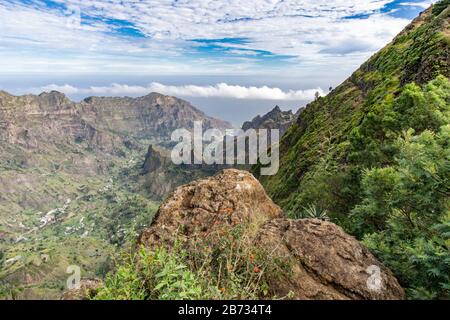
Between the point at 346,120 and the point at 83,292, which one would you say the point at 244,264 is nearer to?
the point at 83,292

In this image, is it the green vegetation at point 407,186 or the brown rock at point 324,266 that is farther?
the green vegetation at point 407,186

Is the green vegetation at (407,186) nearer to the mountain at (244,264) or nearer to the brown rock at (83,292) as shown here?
the mountain at (244,264)

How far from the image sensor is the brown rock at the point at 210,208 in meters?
12.0

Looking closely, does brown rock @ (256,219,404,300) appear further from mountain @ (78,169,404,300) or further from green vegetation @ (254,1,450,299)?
green vegetation @ (254,1,450,299)

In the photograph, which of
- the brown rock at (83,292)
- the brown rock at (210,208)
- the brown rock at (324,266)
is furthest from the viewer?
the brown rock at (210,208)

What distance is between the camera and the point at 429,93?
20906mm

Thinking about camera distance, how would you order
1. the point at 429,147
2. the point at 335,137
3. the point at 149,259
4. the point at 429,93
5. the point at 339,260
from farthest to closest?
the point at 335,137 < the point at 429,93 < the point at 429,147 < the point at 339,260 < the point at 149,259

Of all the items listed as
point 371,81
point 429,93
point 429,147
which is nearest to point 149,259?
point 429,147

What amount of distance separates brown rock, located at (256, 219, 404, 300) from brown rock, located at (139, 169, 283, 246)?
1.47m

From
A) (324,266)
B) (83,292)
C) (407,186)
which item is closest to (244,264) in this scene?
(324,266)

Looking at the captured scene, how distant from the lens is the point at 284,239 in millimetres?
10617

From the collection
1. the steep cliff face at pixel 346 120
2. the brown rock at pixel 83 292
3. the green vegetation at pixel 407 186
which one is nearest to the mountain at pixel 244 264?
the brown rock at pixel 83 292
